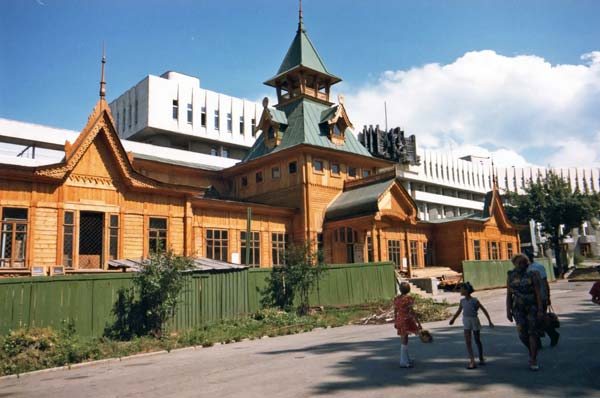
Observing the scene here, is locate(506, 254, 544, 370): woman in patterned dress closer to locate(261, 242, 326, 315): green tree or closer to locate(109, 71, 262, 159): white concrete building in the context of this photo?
locate(261, 242, 326, 315): green tree

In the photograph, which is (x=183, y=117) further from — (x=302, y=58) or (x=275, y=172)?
(x=275, y=172)

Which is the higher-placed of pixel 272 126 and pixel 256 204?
pixel 272 126

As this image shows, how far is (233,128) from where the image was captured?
63.4 m

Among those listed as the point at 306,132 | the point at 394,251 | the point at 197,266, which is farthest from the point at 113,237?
the point at 394,251

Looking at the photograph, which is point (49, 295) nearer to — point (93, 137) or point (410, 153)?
point (93, 137)

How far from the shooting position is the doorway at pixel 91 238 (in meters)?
21.5

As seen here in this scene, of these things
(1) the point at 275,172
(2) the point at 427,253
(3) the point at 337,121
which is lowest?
(2) the point at 427,253

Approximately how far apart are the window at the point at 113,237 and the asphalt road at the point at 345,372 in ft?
29.7

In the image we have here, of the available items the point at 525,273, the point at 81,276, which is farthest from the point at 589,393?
the point at 81,276

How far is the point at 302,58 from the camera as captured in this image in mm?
37219

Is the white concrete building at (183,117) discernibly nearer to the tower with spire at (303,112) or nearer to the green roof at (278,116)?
the tower with spire at (303,112)

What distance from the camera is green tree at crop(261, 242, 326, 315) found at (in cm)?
2112

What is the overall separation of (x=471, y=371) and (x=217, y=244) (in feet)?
67.6

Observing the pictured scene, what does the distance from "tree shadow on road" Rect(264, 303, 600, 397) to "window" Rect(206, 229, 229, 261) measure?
15.2 m
